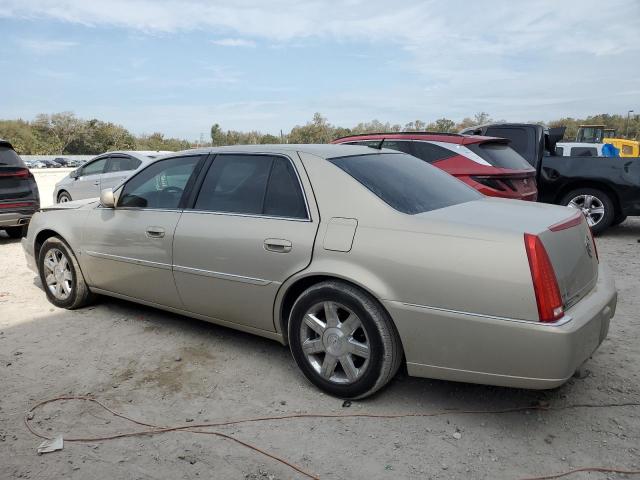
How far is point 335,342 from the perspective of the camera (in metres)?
3.06

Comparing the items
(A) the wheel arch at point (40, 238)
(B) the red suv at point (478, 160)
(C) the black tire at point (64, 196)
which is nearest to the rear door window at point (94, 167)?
(C) the black tire at point (64, 196)

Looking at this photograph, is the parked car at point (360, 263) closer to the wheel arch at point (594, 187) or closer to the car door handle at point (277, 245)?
the car door handle at point (277, 245)

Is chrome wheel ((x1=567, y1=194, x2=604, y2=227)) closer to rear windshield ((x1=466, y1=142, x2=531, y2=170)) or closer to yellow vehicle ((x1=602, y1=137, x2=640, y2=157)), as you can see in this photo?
rear windshield ((x1=466, y1=142, x2=531, y2=170))

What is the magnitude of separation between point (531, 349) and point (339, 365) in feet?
3.75

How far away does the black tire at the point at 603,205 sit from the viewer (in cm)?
815

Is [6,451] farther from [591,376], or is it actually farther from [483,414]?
[591,376]

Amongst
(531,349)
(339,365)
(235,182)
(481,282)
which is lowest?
(339,365)

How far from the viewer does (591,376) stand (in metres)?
3.35

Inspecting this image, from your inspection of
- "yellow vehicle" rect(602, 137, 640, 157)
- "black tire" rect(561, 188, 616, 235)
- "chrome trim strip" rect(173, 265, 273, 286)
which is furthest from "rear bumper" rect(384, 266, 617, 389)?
"yellow vehicle" rect(602, 137, 640, 157)

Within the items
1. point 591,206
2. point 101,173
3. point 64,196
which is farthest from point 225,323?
point 64,196

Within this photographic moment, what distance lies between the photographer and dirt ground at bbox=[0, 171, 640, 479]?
8.33 ft

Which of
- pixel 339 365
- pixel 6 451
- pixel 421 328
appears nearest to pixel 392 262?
pixel 421 328

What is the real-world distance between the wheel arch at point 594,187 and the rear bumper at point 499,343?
241 inches

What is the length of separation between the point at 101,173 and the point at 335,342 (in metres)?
9.51
